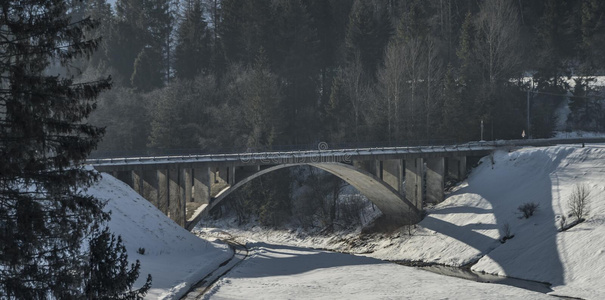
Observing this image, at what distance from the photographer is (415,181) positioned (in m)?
53.9

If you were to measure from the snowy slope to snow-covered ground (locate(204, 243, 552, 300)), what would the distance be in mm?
1985

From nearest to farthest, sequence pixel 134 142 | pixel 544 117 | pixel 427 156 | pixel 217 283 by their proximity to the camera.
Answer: pixel 217 283, pixel 427 156, pixel 544 117, pixel 134 142

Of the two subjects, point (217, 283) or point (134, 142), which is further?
point (134, 142)

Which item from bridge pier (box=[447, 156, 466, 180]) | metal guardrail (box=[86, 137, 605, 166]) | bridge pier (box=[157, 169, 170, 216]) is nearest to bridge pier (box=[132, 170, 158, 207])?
bridge pier (box=[157, 169, 170, 216])

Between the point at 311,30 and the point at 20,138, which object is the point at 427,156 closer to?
the point at 311,30

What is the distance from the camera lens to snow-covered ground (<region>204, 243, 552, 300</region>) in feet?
106

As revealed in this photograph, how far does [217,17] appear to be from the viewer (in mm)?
91875

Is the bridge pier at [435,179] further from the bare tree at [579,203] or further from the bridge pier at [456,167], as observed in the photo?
the bare tree at [579,203]

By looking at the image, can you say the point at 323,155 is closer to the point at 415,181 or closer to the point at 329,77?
the point at 415,181

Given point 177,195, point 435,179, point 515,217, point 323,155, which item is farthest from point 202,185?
point 515,217

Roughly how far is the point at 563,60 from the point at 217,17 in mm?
45785

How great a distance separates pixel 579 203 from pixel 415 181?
14918 mm

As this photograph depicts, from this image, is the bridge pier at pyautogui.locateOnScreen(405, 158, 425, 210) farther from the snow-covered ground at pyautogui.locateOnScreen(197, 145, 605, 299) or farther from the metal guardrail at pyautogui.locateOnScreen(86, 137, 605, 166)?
the snow-covered ground at pyautogui.locateOnScreen(197, 145, 605, 299)

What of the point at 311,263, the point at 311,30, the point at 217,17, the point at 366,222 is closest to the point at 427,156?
the point at 366,222
